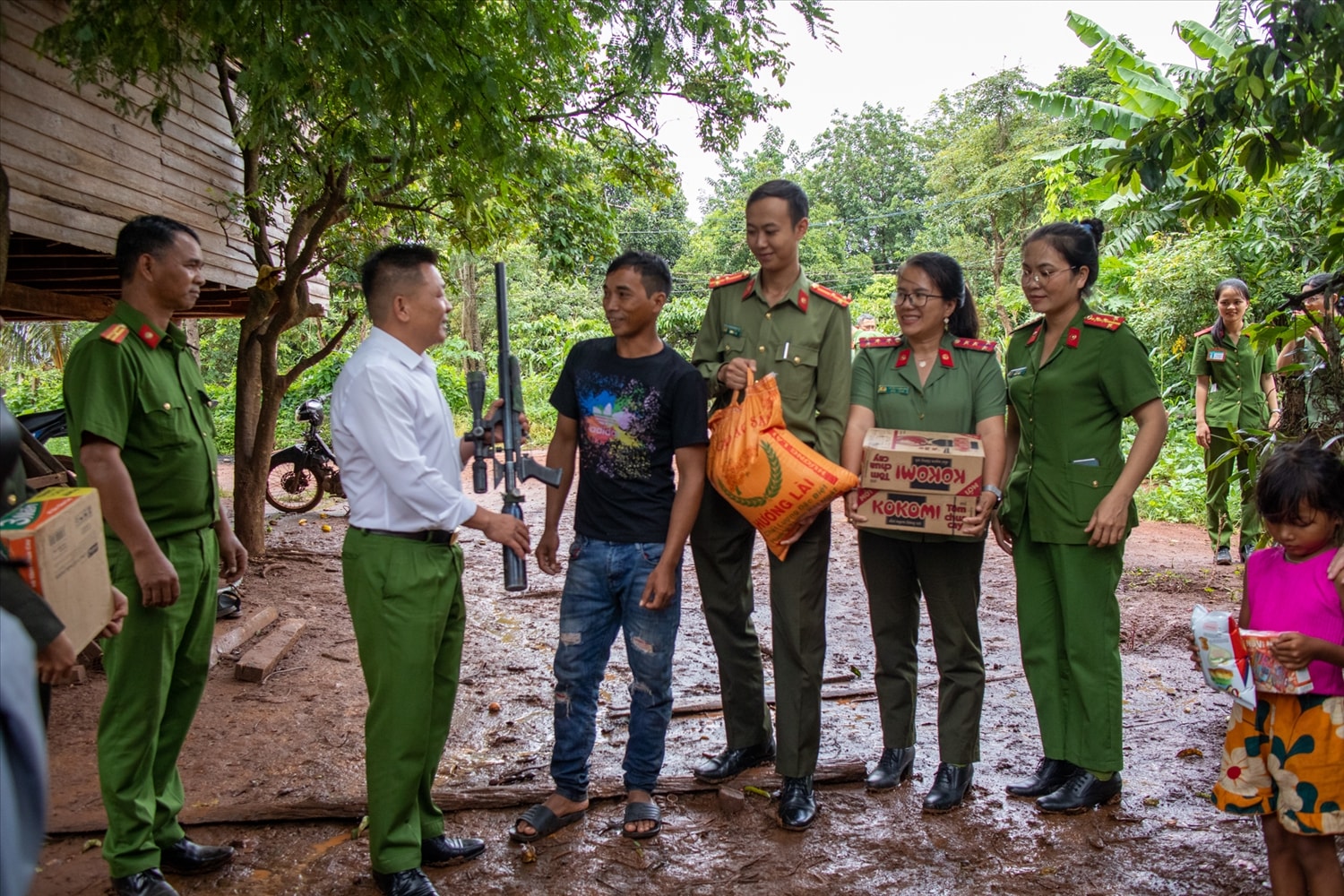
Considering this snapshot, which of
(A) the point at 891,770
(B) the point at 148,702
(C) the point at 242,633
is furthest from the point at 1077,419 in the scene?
(C) the point at 242,633

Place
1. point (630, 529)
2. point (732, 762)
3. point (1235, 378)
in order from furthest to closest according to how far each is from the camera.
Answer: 1. point (1235, 378)
2. point (732, 762)
3. point (630, 529)

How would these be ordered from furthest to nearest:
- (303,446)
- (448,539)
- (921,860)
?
(303,446) < (921,860) < (448,539)

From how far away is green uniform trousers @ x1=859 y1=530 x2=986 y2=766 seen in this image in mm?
3865

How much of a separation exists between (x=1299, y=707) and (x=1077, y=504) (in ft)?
3.62

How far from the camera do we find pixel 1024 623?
395 cm

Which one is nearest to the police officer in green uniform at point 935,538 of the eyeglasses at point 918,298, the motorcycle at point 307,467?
the eyeglasses at point 918,298

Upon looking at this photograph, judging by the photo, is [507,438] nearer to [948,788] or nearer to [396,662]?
[396,662]

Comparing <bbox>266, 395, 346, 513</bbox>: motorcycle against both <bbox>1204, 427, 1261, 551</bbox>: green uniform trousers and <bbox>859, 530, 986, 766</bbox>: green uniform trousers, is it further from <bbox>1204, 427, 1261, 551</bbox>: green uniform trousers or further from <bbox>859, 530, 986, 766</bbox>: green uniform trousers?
<bbox>859, 530, 986, 766</bbox>: green uniform trousers

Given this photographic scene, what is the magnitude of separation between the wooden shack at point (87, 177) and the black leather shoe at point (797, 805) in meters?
4.64

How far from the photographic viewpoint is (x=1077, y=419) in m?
3.77

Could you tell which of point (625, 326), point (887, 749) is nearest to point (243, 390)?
point (625, 326)

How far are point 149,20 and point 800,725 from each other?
154 inches

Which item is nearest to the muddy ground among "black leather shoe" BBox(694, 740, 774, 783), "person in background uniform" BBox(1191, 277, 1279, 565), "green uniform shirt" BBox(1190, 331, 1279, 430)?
"black leather shoe" BBox(694, 740, 774, 783)

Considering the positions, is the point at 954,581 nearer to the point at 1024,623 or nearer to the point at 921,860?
the point at 1024,623
